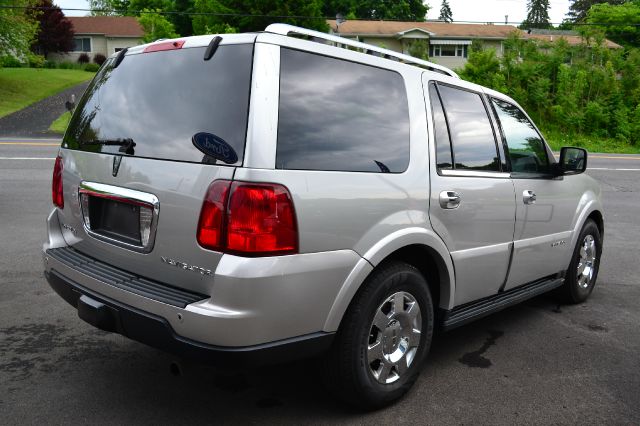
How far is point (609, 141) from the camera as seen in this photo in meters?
24.9

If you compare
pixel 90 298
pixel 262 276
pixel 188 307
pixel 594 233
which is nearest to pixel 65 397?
pixel 90 298

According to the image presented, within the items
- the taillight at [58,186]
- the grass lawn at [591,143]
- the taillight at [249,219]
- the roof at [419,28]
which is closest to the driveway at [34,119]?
the grass lawn at [591,143]

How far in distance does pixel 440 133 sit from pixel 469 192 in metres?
0.40

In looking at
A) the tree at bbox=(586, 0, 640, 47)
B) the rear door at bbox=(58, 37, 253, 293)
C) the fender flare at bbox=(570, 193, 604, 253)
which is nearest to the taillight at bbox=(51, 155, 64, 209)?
the rear door at bbox=(58, 37, 253, 293)

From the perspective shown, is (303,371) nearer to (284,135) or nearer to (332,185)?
(332,185)

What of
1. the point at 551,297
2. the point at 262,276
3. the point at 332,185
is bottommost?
the point at 551,297

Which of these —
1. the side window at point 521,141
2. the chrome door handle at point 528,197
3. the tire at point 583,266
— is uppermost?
the side window at point 521,141

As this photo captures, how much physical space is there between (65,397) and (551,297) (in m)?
4.05

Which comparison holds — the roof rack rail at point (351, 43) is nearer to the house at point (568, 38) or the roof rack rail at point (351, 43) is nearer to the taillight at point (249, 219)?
the taillight at point (249, 219)

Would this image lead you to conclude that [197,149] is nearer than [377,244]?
Yes

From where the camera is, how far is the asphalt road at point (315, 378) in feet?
10.2

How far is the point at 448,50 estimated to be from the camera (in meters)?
57.3

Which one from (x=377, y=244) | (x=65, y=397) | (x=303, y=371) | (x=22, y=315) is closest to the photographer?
(x=377, y=244)

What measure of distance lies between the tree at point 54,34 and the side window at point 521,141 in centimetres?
5851
